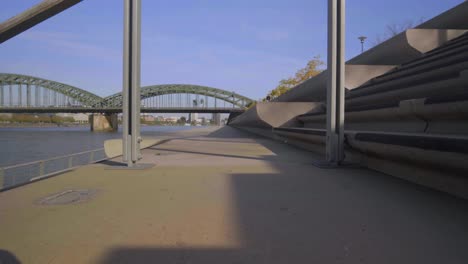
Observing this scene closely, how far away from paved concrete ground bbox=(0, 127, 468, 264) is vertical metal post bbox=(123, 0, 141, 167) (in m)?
1.65

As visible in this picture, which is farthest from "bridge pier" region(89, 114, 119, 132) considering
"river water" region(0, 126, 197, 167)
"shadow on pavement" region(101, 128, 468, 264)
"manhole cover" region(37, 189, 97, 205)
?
"shadow on pavement" region(101, 128, 468, 264)

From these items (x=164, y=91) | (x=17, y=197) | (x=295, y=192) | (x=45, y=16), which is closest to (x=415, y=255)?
(x=295, y=192)

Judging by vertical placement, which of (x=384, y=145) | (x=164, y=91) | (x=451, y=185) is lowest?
(x=451, y=185)

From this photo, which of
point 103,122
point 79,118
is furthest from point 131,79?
point 79,118

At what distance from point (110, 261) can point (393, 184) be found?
4.05 metres

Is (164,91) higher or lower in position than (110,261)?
higher

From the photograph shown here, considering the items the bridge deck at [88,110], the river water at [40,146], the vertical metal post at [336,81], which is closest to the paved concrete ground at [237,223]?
the vertical metal post at [336,81]

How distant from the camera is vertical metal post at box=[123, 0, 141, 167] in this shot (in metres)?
6.14

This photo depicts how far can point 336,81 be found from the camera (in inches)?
243

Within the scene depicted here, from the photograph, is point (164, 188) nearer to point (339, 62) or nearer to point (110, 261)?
point (110, 261)

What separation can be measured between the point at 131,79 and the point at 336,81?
14.7 ft

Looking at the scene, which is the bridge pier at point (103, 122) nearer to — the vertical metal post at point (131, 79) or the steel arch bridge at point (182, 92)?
the steel arch bridge at point (182, 92)

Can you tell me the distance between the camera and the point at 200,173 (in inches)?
211

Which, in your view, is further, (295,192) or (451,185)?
(295,192)
